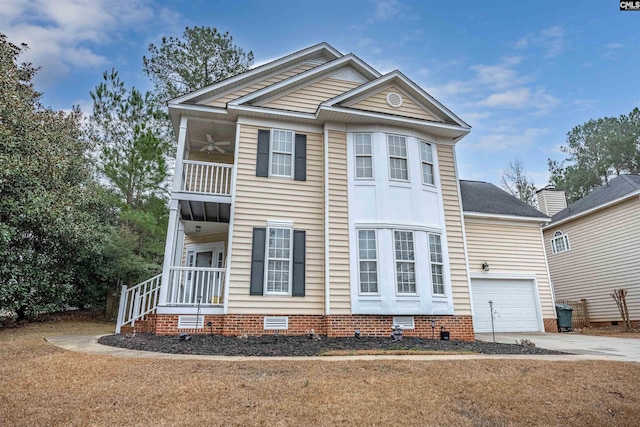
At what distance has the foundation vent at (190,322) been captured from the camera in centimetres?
902

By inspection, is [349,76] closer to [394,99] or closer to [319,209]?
[394,99]

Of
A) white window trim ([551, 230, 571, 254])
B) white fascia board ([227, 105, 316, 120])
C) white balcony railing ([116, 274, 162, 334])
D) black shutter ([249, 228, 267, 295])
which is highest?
white fascia board ([227, 105, 316, 120])

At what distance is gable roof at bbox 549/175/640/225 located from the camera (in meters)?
14.9

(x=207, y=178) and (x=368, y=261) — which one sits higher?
(x=207, y=178)

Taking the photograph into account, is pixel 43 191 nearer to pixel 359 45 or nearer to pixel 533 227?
pixel 359 45

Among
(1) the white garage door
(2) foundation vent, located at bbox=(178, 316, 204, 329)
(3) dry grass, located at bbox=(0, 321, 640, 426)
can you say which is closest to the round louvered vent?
(1) the white garage door

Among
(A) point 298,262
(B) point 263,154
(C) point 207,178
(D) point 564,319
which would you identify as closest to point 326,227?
(A) point 298,262

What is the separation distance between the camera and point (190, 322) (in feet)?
29.8

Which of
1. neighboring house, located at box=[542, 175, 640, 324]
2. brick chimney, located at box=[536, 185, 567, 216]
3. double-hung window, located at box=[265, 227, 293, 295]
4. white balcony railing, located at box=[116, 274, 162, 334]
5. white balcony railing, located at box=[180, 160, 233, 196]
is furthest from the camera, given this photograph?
brick chimney, located at box=[536, 185, 567, 216]

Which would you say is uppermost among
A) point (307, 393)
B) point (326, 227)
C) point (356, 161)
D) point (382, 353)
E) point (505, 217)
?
point (356, 161)

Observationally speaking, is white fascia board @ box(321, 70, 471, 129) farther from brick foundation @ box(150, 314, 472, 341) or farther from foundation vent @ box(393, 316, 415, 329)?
foundation vent @ box(393, 316, 415, 329)

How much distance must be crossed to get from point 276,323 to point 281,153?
15.5ft

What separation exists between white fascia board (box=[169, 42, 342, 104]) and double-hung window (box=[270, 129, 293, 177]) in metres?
2.08

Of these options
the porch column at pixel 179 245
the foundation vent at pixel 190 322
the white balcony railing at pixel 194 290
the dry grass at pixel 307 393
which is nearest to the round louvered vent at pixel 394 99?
the white balcony railing at pixel 194 290
